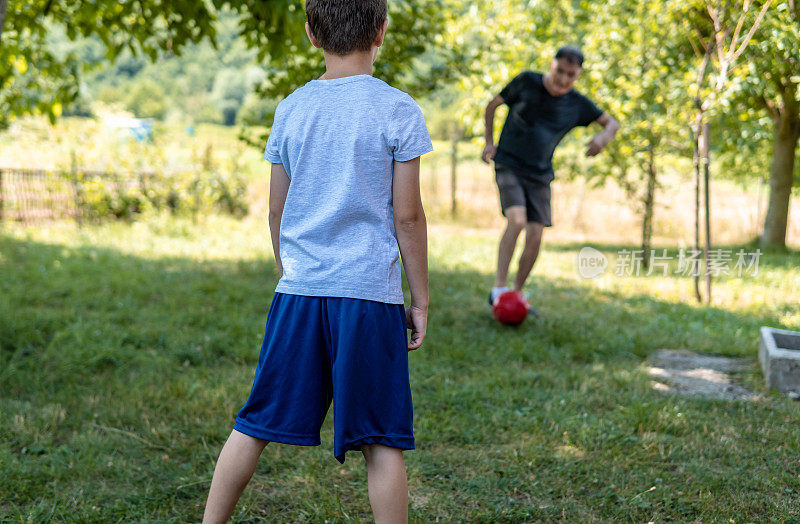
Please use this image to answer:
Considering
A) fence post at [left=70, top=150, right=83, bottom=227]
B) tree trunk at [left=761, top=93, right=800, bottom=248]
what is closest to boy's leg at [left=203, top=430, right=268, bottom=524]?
fence post at [left=70, top=150, right=83, bottom=227]

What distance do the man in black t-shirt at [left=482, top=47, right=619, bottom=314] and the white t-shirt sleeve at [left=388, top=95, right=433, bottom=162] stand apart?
352 centimetres

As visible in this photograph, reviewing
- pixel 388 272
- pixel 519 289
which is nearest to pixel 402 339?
pixel 388 272

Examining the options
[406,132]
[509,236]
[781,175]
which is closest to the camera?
[406,132]

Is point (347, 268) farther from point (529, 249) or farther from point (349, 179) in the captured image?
point (529, 249)

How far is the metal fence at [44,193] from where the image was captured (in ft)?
38.3

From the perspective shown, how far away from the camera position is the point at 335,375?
6.25 ft

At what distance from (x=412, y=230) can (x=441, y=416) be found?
1.82 metres

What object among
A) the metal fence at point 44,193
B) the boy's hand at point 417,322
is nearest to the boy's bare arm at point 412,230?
the boy's hand at point 417,322

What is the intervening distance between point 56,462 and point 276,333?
162 centimetres

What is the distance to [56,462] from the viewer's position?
2959 millimetres

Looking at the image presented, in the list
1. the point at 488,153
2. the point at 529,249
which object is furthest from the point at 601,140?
the point at 529,249

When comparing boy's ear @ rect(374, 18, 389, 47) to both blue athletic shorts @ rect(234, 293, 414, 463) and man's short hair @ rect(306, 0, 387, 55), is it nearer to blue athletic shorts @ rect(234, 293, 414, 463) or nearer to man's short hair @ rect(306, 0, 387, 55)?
man's short hair @ rect(306, 0, 387, 55)

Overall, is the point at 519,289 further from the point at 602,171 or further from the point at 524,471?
the point at 602,171

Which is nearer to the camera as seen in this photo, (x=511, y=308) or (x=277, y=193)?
(x=277, y=193)
